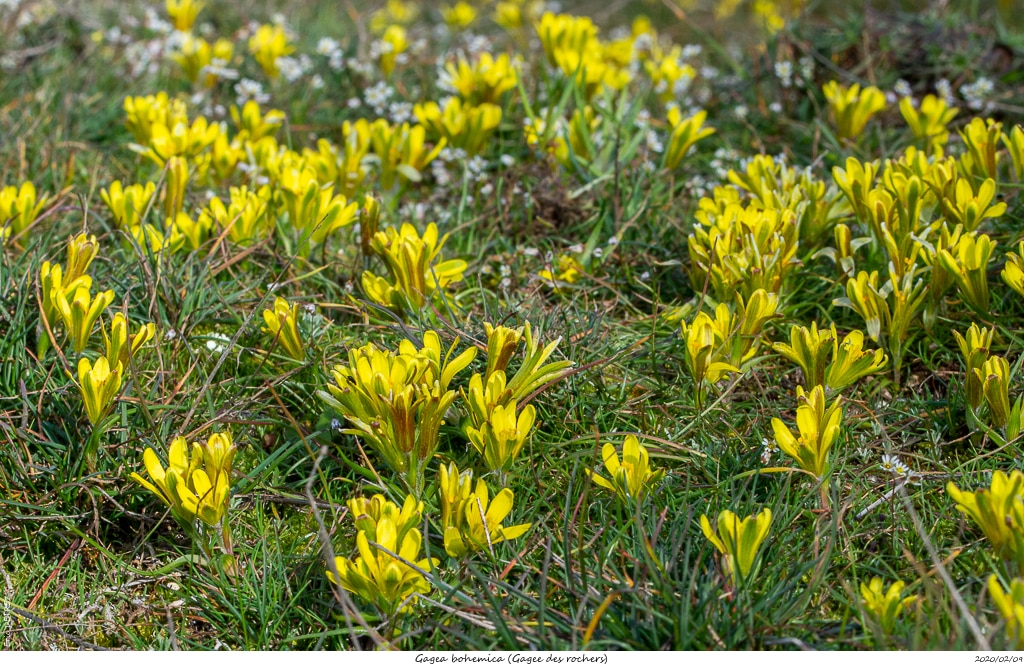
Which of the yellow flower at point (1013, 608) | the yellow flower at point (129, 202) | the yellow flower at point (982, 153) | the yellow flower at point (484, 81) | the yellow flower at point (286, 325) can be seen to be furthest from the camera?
the yellow flower at point (484, 81)

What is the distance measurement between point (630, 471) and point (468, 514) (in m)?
0.35

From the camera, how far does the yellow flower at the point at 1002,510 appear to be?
179 cm

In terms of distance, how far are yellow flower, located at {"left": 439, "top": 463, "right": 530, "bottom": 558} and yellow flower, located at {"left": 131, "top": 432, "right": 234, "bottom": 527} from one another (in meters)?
0.45

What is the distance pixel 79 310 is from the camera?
2277 millimetres

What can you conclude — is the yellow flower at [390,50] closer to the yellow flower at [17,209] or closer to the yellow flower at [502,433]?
the yellow flower at [17,209]

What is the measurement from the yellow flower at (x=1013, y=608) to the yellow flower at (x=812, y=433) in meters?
0.43

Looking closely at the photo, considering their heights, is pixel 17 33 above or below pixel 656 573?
above

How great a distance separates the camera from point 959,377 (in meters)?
2.47

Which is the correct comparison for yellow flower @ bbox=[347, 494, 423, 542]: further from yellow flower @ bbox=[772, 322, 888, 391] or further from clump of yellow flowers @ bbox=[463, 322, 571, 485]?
yellow flower @ bbox=[772, 322, 888, 391]

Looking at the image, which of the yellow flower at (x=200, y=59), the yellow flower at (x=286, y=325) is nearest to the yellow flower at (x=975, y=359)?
the yellow flower at (x=286, y=325)

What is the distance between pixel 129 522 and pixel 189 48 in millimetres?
2466

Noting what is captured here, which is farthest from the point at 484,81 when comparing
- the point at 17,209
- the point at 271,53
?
the point at 17,209
